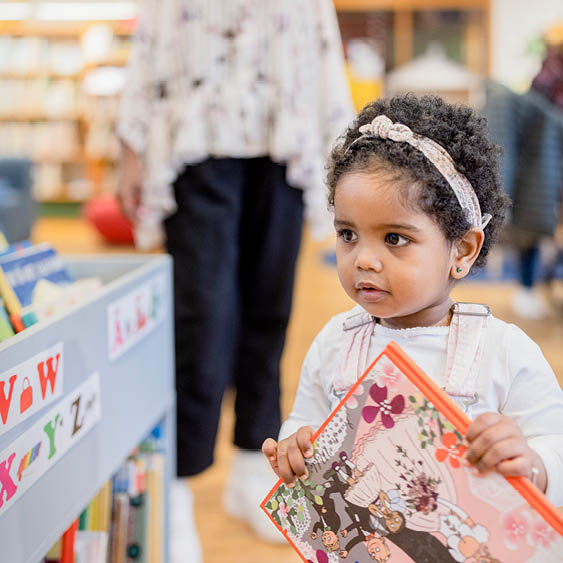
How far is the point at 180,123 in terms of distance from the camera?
4.83ft

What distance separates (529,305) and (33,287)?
8.79 ft

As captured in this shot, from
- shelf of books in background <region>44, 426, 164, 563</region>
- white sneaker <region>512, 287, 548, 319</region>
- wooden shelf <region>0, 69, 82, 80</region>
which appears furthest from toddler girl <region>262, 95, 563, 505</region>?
wooden shelf <region>0, 69, 82, 80</region>

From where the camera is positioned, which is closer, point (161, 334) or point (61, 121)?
point (161, 334)

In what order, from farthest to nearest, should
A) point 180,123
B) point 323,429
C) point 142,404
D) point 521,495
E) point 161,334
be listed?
point 180,123, point 161,334, point 142,404, point 323,429, point 521,495

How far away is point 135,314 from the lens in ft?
3.88

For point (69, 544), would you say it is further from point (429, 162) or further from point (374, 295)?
point (429, 162)

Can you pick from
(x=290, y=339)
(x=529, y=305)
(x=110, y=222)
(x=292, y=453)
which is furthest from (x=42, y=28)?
(x=292, y=453)

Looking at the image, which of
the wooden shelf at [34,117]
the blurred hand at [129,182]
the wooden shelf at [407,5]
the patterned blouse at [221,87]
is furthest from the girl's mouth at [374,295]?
the wooden shelf at [34,117]

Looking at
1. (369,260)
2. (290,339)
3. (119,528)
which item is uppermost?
(369,260)

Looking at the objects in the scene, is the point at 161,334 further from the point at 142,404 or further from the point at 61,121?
the point at 61,121

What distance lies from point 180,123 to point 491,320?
0.89m

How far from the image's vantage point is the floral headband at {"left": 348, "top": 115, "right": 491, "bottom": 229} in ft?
2.37

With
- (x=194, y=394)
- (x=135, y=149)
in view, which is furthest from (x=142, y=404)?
(x=135, y=149)

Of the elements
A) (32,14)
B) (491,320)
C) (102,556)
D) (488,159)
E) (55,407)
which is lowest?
(102,556)
